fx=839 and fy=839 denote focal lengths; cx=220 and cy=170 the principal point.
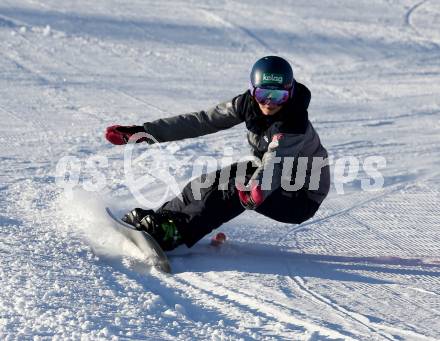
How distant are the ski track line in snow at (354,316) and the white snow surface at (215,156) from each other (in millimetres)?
12

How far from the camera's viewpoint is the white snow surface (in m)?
4.24

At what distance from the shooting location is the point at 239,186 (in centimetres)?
523

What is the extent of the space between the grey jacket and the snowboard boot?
58cm

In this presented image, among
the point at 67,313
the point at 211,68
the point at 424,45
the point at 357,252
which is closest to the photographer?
the point at 67,313

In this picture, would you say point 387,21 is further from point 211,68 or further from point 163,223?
point 163,223

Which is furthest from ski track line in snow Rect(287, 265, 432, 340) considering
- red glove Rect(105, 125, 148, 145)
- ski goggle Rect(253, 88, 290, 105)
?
red glove Rect(105, 125, 148, 145)

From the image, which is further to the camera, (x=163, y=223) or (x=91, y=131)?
(x=91, y=131)

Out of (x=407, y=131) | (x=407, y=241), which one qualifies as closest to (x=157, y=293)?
(x=407, y=241)

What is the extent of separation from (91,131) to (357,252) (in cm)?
352

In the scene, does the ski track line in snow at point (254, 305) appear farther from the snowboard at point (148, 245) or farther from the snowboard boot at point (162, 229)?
the snowboard boot at point (162, 229)

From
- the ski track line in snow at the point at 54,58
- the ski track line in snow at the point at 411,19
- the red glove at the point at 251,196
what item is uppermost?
the ski track line in snow at the point at 411,19

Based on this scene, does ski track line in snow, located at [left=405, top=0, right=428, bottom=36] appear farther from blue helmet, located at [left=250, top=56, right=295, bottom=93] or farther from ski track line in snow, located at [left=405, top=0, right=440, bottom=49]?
blue helmet, located at [left=250, top=56, right=295, bottom=93]

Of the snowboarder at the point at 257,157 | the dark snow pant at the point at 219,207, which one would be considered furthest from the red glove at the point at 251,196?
the dark snow pant at the point at 219,207

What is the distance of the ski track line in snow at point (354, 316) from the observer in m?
4.11
